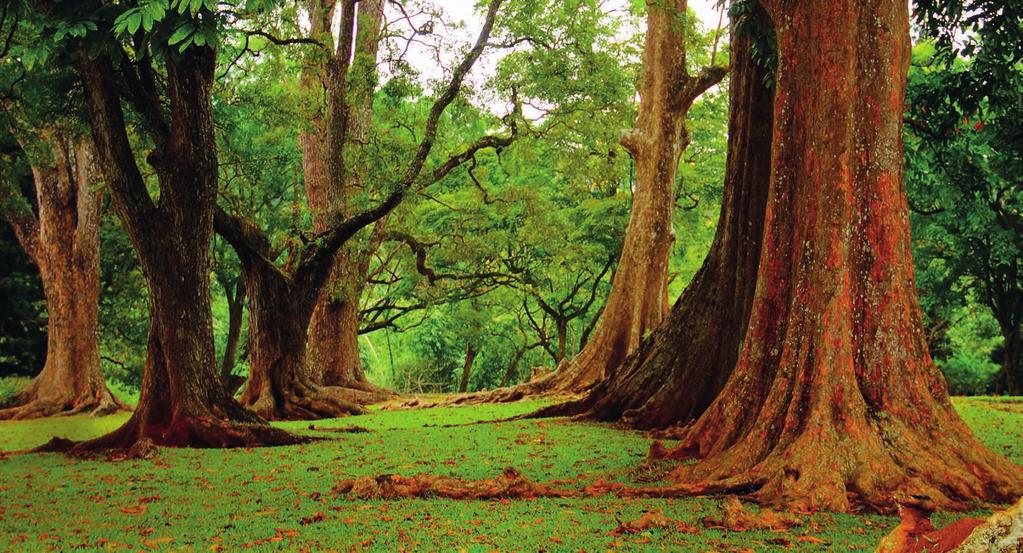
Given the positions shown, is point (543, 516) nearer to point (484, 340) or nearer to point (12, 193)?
point (12, 193)

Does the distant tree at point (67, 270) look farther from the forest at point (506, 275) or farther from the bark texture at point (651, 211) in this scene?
the bark texture at point (651, 211)

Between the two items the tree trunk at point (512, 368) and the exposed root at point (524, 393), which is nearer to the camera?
the exposed root at point (524, 393)

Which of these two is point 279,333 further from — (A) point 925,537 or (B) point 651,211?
(A) point 925,537

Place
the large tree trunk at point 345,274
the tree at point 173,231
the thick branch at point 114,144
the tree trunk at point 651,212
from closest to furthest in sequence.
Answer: the thick branch at point 114,144
the tree at point 173,231
the tree trunk at point 651,212
the large tree trunk at point 345,274

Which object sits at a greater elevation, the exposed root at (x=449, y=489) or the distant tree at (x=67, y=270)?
the distant tree at (x=67, y=270)

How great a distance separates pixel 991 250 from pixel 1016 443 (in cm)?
1186

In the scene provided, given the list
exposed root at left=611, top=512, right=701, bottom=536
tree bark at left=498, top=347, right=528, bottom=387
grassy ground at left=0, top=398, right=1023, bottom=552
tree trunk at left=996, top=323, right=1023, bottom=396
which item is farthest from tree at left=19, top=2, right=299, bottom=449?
tree bark at left=498, top=347, right=528, bottom=387

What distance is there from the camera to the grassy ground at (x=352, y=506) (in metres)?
4.85

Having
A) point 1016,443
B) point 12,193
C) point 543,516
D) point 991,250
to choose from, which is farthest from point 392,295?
point 543,516

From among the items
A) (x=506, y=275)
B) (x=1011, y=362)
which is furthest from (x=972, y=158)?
(x=506, y=275)

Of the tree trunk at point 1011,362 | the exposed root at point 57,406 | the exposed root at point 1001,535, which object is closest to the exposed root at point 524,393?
the exposed root at point 57,406

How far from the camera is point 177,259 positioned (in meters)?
10.1

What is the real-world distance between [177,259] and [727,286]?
22.7ft

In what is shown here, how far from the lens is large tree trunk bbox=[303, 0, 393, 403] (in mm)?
17323
